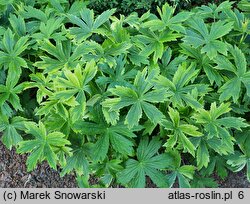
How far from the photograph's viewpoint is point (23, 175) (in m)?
3.38

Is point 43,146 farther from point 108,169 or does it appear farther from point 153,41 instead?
point 153,41

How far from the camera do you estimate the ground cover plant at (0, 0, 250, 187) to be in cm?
264

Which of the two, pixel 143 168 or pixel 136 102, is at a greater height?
pixel 136 102

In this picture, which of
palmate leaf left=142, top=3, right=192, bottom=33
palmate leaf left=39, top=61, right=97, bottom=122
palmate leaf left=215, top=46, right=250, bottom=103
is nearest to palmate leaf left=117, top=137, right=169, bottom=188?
palmate leaf left=39, top=61, right=97, bottom=122

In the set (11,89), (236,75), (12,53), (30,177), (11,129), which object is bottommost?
(30,177)

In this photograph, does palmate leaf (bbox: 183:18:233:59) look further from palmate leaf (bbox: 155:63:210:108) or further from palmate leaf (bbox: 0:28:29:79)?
palmate leaf (bbox: 0:28:29:79)

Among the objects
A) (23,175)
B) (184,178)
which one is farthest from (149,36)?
(23,175)

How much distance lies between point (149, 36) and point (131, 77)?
39 cm

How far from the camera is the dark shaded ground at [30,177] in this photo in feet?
10.6

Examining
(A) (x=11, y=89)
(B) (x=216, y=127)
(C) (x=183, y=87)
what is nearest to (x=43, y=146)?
(A) (x=11, y=89)

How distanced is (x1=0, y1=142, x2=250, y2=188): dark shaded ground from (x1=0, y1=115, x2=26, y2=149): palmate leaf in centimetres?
54

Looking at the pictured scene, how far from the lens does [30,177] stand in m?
3.36

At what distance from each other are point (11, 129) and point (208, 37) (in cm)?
157

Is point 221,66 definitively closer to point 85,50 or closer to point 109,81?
point 109,81
